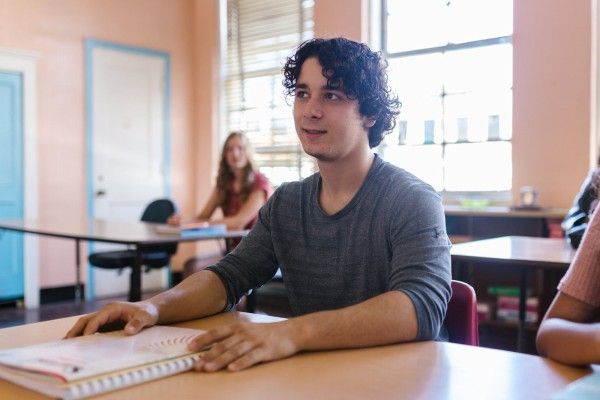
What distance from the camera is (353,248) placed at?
59.7 inches

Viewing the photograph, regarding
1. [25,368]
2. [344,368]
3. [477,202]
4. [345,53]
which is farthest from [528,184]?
[25,368]

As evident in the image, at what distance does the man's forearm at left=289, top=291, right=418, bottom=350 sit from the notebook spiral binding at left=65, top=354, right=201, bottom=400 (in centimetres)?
19

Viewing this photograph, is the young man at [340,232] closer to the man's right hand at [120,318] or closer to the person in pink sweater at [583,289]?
the man's right hand at [120,318]

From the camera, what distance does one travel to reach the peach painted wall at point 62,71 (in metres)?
5.58

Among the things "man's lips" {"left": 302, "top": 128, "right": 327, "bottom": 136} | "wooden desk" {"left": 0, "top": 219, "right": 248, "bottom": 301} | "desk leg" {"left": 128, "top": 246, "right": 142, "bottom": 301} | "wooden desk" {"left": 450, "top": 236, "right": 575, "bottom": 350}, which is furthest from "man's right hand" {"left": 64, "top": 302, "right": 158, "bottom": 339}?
"desk leg" {"left": 128, "top": 246, "right": 142, "bottom": 301}

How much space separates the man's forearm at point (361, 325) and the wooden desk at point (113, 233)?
6.26 feet

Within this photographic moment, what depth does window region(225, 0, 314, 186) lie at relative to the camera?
6.11 m

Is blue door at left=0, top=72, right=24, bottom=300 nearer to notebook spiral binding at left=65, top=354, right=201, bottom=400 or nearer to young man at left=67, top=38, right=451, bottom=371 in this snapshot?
young man at left=67, top=38, right=451, bottom=371

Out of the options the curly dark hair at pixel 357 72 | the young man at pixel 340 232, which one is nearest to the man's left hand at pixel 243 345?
the young man at pixel 340 232

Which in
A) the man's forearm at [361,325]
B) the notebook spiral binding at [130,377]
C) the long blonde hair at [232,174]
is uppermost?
the long blonde hair at [232,174]

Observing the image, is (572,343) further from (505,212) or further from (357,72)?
(505,212)

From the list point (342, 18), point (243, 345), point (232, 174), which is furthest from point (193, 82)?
point (243, 345)

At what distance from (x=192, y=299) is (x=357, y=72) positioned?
26.0 inches

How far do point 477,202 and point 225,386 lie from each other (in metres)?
4.09
